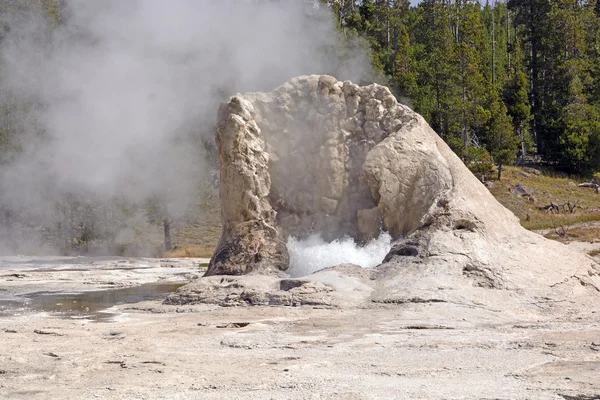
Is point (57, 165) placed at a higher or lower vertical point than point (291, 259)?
higher

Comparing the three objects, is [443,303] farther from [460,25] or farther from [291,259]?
[460,25]

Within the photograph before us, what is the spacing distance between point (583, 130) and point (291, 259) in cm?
3105

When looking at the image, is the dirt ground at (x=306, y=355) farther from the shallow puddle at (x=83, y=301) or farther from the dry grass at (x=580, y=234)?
the dry grass at (x=580, y=234)

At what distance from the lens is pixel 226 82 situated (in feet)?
59.9

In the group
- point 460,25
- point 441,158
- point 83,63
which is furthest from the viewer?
point 460,25

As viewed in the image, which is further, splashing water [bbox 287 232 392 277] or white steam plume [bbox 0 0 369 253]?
white steam plume [bbox 0 0 369 253]

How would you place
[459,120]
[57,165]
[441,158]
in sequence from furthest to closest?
[459,120] < [57,165] < [441,158]

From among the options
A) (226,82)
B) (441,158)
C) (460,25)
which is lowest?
(441,158)

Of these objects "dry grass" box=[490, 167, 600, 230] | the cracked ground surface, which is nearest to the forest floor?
"dry grass" box=[490, 167, 600, 230]

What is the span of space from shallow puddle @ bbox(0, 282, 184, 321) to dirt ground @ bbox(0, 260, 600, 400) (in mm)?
1011

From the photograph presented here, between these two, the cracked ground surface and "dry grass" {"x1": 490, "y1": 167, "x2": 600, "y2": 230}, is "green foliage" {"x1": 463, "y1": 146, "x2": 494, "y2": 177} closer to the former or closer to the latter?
"dry grass" {"x1": 490, "y1": 167, "x2": 600, "y2": 230}

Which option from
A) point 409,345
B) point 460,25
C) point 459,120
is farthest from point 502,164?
point 409,345

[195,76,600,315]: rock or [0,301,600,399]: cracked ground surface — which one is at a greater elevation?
[195,76,600,315]: rock

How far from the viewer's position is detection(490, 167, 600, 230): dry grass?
94.9ft
